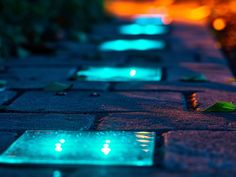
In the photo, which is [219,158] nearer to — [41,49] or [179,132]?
[179,132]

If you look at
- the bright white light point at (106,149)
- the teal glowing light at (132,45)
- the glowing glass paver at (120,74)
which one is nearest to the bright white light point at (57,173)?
the bright white light point at (106,149)

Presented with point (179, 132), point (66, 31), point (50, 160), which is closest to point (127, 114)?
point (179, 132)

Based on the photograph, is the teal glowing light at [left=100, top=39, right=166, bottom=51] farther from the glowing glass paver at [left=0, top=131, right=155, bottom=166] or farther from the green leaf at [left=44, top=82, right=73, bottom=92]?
the glowing glass paver at [left=0, top=131, right=155, bottom=166]

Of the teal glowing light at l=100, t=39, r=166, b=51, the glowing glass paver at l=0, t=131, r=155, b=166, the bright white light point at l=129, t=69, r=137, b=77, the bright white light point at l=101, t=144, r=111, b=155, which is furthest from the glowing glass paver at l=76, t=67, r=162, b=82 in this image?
the bright white light point at l=101, t=144, r=111, b=155

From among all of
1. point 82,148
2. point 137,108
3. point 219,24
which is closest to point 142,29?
point 219,24

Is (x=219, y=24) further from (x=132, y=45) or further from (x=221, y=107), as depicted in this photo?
(x=221, y=107)

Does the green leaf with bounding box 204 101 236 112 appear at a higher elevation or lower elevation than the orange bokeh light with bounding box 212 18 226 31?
lower
